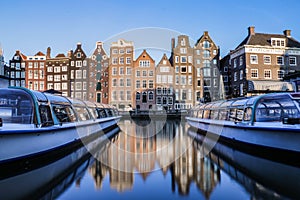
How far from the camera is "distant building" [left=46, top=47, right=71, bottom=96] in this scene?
53.1 meters

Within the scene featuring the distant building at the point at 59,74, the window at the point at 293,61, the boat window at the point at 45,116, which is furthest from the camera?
the distant building at the point at 59,74

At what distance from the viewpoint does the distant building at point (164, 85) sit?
152ft

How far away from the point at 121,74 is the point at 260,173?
42.7 metres

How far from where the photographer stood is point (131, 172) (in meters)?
6.64

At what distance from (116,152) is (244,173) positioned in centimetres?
486

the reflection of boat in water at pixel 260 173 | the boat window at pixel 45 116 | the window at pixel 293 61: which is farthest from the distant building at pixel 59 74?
the reflection of boat in water at pixel 260 173

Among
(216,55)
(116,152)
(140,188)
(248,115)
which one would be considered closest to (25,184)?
(140,188)

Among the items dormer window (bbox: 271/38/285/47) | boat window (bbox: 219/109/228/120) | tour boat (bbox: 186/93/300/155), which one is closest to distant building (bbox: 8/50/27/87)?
dormer window (bbox: 271/38/285/47)

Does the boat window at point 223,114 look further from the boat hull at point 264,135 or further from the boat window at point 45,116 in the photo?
the boat window at point 45,116

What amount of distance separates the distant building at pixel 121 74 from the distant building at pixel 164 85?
17.0 ft

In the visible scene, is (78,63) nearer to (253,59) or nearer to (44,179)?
→ (253,59)

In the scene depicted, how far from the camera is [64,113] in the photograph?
411 inches

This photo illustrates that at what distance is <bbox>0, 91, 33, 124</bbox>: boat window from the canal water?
68.3 inches

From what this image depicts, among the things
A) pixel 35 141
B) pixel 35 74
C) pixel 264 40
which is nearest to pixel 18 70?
pixel 35 74
